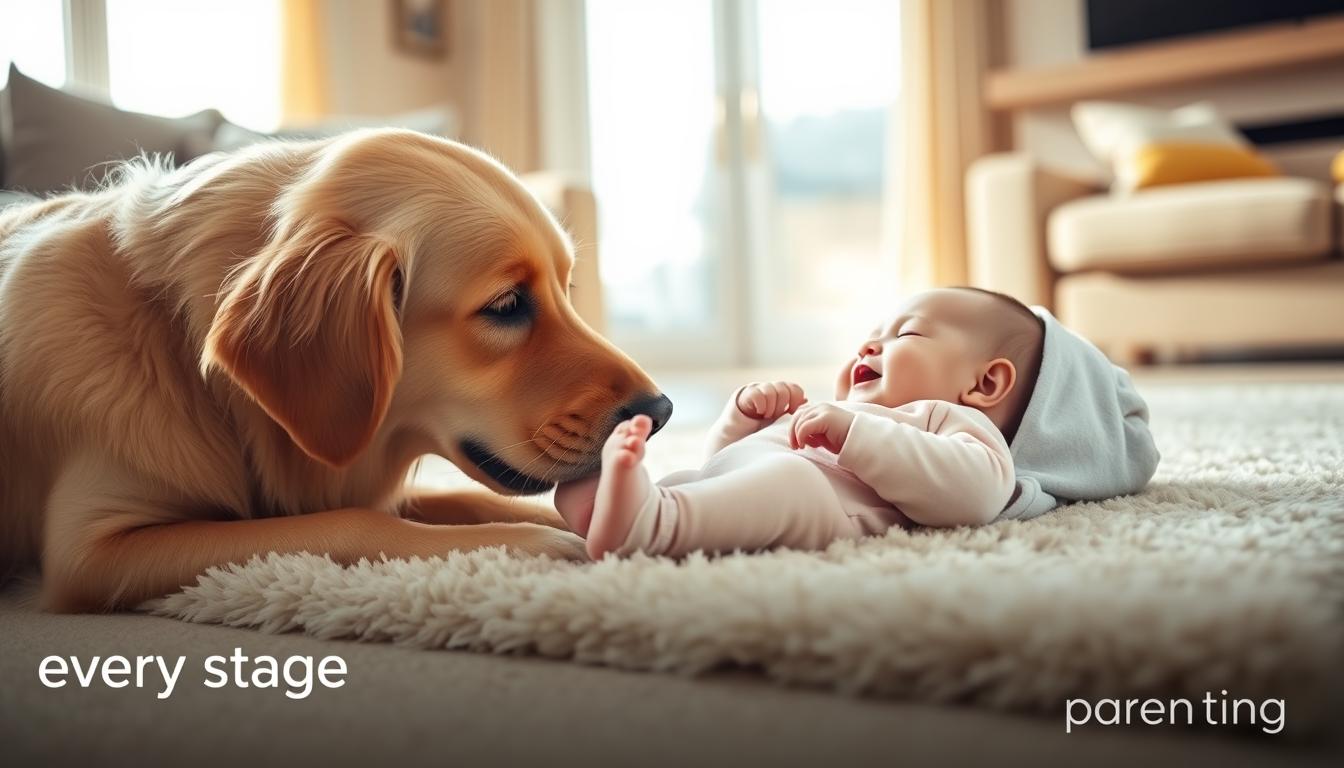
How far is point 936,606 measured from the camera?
72 centimetres

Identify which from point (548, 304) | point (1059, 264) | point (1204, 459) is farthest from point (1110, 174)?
point (548, 304)

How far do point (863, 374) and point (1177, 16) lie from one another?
5092mm

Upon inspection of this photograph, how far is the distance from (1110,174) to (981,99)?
2.60 ft

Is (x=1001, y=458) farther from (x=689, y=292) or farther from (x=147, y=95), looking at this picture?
(x=689, y=292)

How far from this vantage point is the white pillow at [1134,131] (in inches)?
174

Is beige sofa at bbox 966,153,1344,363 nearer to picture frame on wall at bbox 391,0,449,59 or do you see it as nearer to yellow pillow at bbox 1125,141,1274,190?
yellow pillow at bbox 1125,141,1274,190

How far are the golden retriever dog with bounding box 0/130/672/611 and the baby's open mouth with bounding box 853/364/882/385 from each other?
0.31 m

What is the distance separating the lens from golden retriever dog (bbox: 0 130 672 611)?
40.2 inches

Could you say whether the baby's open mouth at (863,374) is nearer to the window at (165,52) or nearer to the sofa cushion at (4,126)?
the sofa cushion at (4,126)

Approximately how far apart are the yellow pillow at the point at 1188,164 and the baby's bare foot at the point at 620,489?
3.98m

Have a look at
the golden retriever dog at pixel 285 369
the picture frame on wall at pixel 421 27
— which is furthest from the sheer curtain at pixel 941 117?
the golden retriever dog at pixel 285 369

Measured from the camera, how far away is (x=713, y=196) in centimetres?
628

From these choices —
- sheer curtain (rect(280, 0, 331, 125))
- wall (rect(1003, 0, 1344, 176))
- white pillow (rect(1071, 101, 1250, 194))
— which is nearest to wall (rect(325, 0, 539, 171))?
sheer curtain (rect(280, 0, 331, 125))

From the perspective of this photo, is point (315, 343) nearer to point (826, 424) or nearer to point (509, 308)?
point (509, 308)
